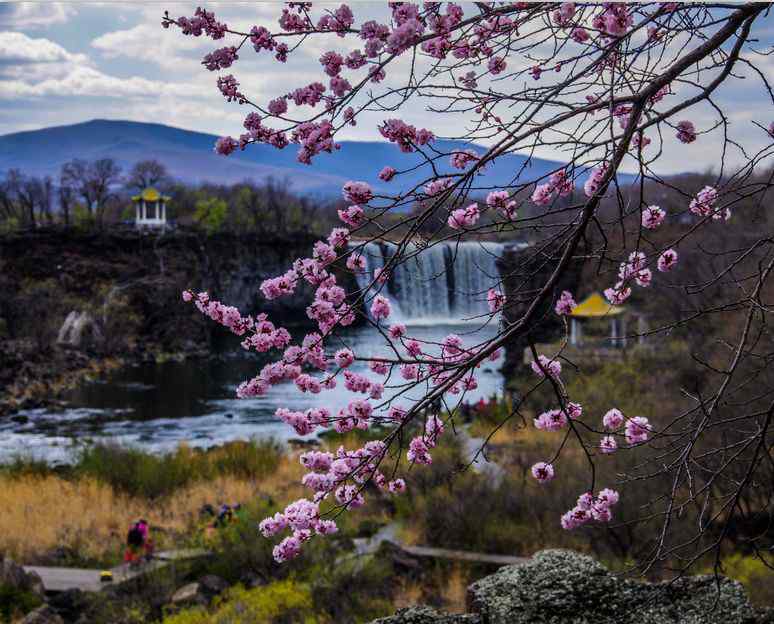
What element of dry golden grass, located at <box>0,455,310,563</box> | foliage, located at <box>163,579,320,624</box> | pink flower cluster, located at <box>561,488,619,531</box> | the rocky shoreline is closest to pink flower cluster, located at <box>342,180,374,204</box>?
pink flower cluster, located at <box>561,488,619,531</box>

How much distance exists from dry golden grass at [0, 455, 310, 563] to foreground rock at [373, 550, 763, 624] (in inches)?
352

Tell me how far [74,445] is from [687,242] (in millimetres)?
17686

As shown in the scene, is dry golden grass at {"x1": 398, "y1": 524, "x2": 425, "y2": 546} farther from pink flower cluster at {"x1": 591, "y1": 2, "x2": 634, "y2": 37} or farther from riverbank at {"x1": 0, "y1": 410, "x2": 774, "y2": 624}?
pink flower cluster at {"x1": 591, "y1": 2, "x2": 634, "y2": 37}

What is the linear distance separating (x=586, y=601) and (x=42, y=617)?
6.33 meters

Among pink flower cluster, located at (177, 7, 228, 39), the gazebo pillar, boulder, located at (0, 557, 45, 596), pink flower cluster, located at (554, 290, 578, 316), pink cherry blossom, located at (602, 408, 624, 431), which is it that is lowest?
boulder, located at (0, 557, 45, 596)

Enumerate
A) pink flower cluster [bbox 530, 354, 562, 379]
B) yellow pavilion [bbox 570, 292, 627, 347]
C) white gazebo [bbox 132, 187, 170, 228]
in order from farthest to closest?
white gazebo [bbox 132, 187, 170, 228]
yellow pavilion [bbox 570, 292, 627, 347]
pink flower cluster [bbox 530, 354, 562, 379]

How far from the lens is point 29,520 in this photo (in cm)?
1382

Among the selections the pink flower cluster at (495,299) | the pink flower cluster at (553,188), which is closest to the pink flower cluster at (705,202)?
the pink flower cluster at (553,188)

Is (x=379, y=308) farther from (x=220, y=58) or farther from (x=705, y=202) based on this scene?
(x=705, y=202)

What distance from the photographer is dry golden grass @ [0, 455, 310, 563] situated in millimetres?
12875

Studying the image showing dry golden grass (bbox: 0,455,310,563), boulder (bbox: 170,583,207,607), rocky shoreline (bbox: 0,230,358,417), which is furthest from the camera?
rocky shoreline (bbox: 0,230,358,417)

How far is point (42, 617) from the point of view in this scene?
884 centimetres

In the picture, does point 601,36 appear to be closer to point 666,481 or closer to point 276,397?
point 666,481

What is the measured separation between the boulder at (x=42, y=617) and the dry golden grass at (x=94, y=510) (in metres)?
3.22
